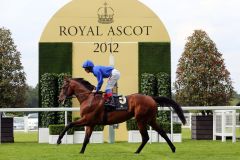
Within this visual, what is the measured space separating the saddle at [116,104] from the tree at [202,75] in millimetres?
18744

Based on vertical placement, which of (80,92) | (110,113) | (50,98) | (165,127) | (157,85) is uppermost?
(157,85)

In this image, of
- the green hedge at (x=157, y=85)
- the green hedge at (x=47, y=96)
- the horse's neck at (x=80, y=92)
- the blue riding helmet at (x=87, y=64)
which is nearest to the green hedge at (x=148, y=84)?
the green hedge at (x=157, y=85)

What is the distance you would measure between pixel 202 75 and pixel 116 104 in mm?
19410

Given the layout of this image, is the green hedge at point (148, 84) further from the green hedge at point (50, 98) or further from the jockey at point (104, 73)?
the jockey at point (104, 73)

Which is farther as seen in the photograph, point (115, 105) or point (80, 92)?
point (80, 92)

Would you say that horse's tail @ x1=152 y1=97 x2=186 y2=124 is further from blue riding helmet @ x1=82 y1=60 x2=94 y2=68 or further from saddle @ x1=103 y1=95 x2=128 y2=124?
blue riding helmet @ x1=82 y1=60 x2=94 y2=68

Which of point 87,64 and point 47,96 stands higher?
point 87,64

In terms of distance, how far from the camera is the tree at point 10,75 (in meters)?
29.7

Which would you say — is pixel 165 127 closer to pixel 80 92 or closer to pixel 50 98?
pixel 50 98

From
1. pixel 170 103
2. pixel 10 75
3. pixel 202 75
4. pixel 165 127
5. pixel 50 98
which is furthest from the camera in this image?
pixel 202 75

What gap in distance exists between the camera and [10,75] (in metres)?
30.2

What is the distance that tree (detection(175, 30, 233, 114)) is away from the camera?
104 feet

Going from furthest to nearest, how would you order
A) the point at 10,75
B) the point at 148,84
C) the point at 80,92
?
the point at 10,75 → the point at 148,84 → the point at 80,92

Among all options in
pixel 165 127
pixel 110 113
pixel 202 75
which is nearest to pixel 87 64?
pixel 110 113
